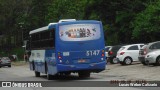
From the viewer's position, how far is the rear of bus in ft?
83.6

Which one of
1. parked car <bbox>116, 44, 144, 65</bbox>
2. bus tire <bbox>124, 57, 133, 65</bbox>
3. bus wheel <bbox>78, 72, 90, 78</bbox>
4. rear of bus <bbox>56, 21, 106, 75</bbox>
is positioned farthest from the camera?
bus tire <bbox>124, 57, 133, 65</bbox>

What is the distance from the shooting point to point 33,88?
21766mm

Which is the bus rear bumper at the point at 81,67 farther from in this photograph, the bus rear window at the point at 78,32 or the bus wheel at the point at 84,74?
the bus wheel at the point at 84,74

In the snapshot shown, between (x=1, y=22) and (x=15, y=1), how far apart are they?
15.9 feet

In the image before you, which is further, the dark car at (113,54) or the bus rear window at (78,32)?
the dark car at (113,54)

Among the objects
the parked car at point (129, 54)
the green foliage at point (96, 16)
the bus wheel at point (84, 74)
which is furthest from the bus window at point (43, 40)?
the green foliage at point (96, 16)

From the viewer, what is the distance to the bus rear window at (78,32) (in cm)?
2558

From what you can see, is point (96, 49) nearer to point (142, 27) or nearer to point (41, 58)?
point (41, 58)

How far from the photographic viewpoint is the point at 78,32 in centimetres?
2569

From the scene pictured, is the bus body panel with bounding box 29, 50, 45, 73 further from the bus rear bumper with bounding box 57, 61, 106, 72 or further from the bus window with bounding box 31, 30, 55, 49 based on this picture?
the bus rear bumper with bounding box 57, 61, 106, 72

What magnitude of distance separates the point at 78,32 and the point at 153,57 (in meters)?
8.94

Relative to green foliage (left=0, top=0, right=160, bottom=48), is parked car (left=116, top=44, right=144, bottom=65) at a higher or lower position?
lower

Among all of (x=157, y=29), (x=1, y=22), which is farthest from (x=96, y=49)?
(x=1, y=22)

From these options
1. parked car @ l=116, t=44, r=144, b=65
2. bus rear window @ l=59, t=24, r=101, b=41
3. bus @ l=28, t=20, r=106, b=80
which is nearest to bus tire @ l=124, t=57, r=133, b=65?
parked car @ l=116, t=44, r=144, b=65
